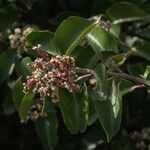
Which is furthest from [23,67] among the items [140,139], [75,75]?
[140,139]

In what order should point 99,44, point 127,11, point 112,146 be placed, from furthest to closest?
1. point 112,146
2. point 127,11
3. point 99,44

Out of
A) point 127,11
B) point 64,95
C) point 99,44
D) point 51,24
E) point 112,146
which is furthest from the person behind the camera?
point 51,24

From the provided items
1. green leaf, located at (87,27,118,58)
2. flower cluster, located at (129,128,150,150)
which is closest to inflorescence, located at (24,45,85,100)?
green leaf, located at (87,27,118,58)

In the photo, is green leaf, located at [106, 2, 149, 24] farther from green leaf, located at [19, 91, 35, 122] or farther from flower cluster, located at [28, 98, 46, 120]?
green leaf, located at [19, 91, 35, 122]

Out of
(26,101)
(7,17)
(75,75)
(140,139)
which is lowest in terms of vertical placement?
(140,139)

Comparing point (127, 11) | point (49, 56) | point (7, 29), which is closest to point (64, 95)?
point (49, 56)

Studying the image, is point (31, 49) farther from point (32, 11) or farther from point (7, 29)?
point (32, 11)

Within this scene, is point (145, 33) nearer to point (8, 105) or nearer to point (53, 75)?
point (8, 105)
